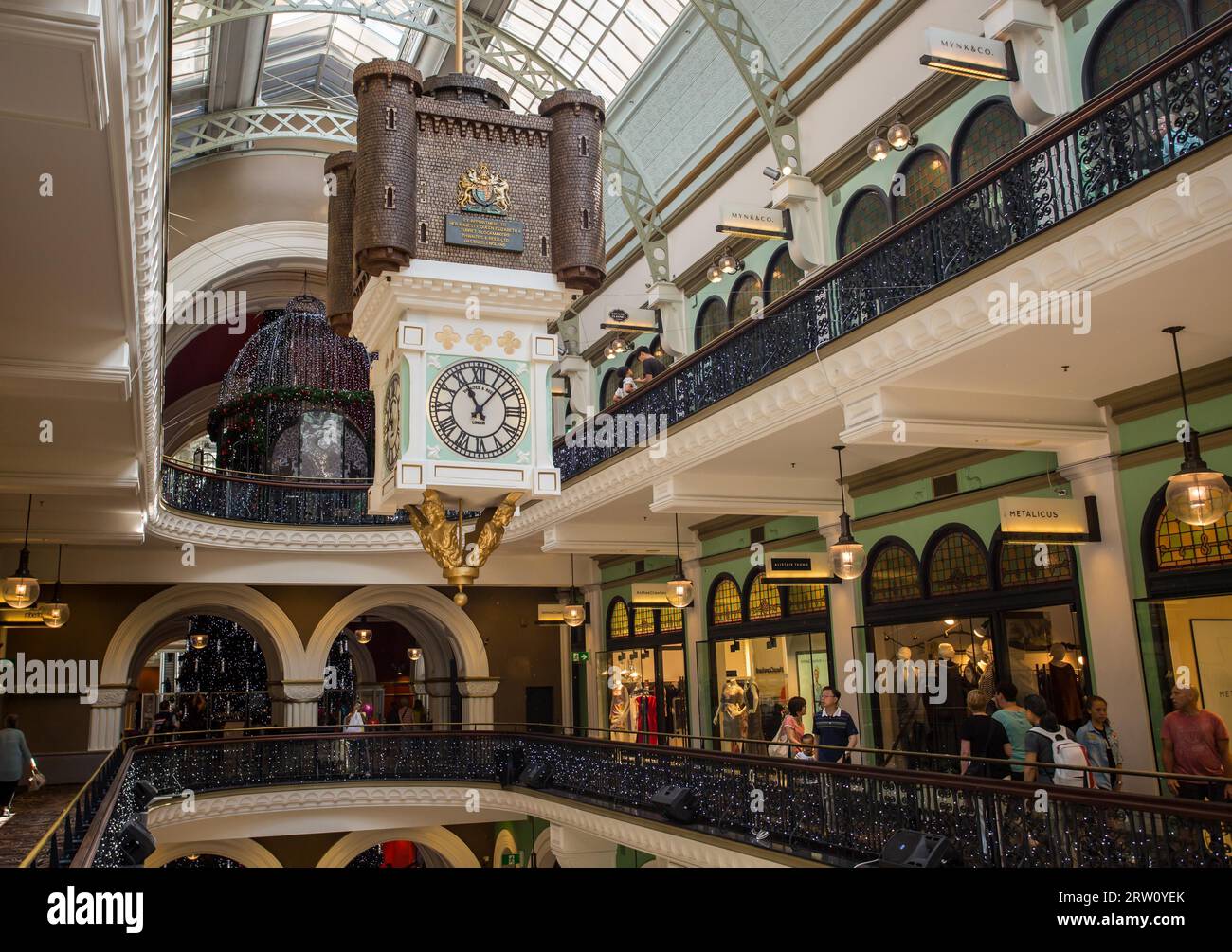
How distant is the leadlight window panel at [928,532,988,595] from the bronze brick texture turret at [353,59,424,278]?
7.68 m

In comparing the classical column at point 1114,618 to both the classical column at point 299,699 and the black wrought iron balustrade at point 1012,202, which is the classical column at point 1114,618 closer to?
the black wrought iron balustrade at point 1012,202

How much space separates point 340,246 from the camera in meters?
7.95

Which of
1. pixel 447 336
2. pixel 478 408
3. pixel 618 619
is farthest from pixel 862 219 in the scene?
pixel 618 619

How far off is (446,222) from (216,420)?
57.9ft

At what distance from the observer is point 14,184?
4.56 meters

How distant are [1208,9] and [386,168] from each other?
6.76 m

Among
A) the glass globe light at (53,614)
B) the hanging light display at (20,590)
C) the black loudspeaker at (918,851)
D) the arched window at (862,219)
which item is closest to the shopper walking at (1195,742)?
the black loudspeaker at (918,851)

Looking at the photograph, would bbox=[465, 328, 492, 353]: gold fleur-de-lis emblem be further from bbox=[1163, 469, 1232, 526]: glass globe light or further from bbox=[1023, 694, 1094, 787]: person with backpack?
bbox=[1023, 694, 1094, 787]: person with backpack

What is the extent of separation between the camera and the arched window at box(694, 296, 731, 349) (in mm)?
16188

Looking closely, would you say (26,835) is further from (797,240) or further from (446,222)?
(797,240)

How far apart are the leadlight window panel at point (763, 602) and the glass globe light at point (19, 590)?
9.94m

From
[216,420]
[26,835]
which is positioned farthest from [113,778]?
[216,420]

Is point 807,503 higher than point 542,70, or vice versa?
point 542,70

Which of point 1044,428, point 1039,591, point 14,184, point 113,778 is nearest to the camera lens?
point 14,184
